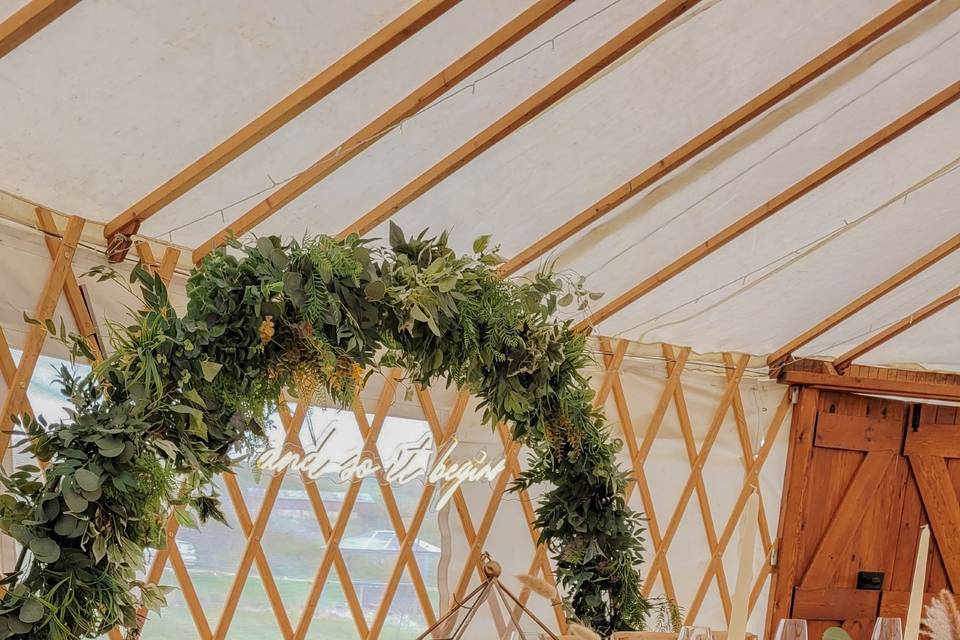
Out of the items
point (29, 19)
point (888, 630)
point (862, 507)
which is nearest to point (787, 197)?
point (862, 507)

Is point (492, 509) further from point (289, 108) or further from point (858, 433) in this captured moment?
point (289, 108)

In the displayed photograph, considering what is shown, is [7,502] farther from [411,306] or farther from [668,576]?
→ [668,576]

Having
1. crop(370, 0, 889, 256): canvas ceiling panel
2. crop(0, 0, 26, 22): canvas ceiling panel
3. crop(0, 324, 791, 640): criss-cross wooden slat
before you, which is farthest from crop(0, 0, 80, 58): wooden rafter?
crop(370, 0, 889, 256): canvas ceiling panel

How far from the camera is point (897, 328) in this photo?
5.17m

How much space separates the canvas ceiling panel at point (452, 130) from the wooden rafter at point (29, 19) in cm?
98

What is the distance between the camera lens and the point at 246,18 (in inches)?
91.4

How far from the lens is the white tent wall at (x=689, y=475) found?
4844 millimetres

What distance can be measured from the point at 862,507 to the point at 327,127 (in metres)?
4.04

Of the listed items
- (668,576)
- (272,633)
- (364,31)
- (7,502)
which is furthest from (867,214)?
(7,502)

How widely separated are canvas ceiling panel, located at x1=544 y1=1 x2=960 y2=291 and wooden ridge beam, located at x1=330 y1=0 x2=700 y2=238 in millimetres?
626

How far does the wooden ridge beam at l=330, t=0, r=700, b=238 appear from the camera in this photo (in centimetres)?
276

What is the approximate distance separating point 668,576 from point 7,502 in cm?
411

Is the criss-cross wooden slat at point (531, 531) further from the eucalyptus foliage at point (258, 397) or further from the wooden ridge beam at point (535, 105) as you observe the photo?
the eucalyptus foliage at point (258, 397)

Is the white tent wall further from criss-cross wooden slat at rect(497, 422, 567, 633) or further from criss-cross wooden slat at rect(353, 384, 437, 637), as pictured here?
criss-cross wooden slat at rect(353, 384, 437, 637)
